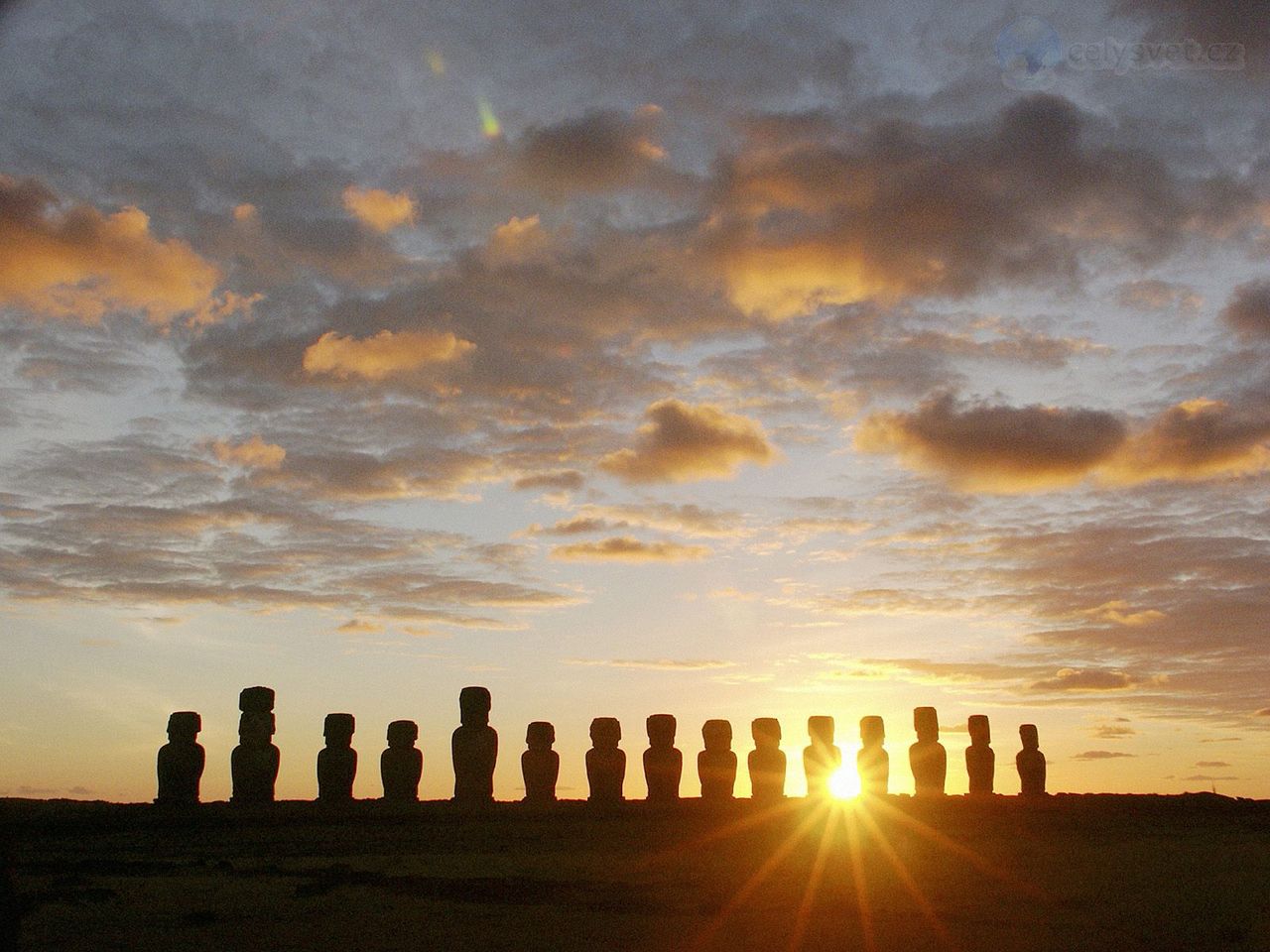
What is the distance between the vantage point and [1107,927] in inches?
616

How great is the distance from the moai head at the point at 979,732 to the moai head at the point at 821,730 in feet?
14.9

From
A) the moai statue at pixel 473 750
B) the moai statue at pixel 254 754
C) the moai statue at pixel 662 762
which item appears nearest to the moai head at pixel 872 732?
the moai statue at pixel 662 762

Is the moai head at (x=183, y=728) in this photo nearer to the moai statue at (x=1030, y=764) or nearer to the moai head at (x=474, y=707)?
the moai head at (x=474, y=707)

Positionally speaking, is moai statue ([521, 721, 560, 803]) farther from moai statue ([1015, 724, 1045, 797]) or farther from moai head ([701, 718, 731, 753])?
moai statue ([1015, 724, 1045, 797])

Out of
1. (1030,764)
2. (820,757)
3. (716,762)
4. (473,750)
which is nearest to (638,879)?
(473,750)

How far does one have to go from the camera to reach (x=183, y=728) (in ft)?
111

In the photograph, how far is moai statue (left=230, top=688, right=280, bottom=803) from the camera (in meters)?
33.4

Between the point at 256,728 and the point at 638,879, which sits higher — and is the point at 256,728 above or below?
above

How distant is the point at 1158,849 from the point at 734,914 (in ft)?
38.4

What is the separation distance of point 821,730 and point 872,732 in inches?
67.6

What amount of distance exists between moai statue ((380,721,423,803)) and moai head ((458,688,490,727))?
1457 millimetres

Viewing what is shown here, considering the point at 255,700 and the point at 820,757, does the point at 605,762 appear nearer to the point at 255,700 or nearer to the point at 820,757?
the point at 820,757

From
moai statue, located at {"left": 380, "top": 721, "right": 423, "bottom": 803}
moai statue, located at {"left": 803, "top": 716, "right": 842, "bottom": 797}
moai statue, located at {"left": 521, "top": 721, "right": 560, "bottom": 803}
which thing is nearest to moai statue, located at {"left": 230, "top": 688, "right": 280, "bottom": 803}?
moai statue, located at {"left": 380, "top": 721, "right": 423, "bottom": 803}

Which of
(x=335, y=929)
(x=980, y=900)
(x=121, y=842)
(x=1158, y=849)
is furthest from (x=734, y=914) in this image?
(x=121, y=842)
